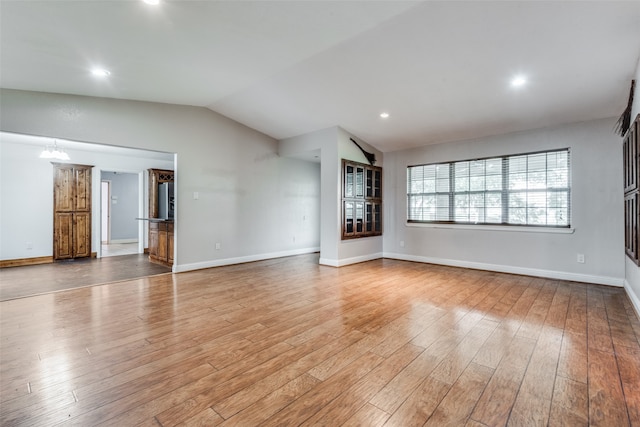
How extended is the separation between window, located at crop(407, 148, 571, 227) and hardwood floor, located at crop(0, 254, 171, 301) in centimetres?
512

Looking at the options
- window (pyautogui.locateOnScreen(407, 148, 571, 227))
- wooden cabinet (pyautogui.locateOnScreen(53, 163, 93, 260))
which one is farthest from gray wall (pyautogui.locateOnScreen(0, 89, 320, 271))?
window (pyautogui.locateOnScreen(407, 148, 571, 227))

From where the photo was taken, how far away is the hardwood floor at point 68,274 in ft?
12.9

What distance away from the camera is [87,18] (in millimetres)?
2400

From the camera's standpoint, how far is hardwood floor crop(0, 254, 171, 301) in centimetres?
394

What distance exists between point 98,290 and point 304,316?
2.95m

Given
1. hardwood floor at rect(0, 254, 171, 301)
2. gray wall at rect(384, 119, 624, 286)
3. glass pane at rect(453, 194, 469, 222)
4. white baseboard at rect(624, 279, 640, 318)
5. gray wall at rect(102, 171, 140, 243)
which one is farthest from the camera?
gray wall at rect(102, 171, 140, 243)

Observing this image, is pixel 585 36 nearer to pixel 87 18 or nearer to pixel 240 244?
pixel 87 18

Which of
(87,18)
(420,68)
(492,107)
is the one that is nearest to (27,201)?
(87,18)

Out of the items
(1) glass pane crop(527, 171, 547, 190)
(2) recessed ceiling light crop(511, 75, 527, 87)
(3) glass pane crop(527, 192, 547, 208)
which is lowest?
(3) glass pane crop(527, 192, 547, 208)

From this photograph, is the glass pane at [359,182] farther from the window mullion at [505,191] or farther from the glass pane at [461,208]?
the window mullion at [505,191]

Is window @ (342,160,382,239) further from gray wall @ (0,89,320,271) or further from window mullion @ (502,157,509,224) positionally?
window mullion @ (502,157,509,224)

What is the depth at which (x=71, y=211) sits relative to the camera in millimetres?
6219

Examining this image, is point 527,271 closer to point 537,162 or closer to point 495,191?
point 495,191

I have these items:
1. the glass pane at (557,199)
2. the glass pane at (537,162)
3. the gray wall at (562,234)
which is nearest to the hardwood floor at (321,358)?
the gray wall at (562,234)
